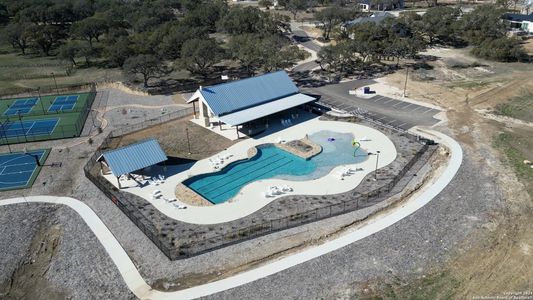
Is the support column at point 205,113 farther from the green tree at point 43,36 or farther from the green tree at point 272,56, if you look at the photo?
the green tree at point 43,36

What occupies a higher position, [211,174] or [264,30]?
[264,30]

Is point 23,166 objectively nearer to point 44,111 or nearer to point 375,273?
point 44,111

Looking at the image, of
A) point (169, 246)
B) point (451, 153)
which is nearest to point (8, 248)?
point (169, 246)

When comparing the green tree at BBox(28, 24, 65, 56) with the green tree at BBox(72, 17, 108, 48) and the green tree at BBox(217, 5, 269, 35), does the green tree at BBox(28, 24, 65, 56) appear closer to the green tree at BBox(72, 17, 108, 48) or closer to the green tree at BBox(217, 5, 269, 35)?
the green tree at BBox(72, 17, 108, 48)

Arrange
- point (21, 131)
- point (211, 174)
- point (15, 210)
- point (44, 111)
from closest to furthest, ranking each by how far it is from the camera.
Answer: point (15, 210)
point (211, 174)
point (21, 131)
point (44, 111)

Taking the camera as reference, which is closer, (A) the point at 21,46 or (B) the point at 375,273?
(B) the point at 375,273

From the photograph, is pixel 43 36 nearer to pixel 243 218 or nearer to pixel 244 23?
pixel 244 23

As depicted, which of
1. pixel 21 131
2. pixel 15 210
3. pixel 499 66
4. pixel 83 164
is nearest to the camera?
pixel 15 210
